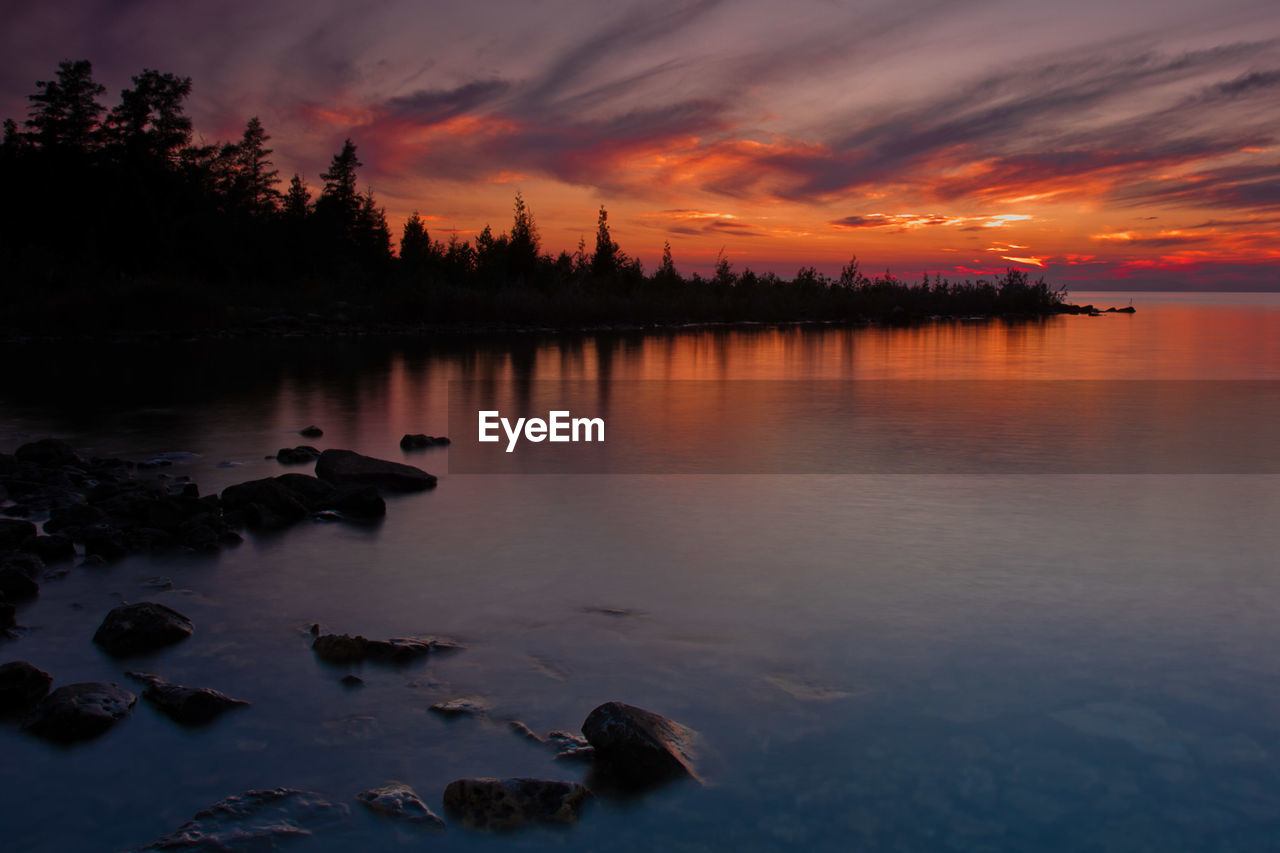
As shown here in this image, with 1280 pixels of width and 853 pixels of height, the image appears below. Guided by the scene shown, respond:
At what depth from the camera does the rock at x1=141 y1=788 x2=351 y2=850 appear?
2.69 metres

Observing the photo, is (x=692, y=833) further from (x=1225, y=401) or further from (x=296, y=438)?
(x=1225, y=401)

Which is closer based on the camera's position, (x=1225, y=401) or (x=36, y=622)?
(x=36, y=622)

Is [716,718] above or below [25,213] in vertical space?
below

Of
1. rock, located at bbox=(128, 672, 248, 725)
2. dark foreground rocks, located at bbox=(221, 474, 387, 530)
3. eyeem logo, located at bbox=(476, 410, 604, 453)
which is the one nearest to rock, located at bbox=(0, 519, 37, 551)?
dark foreground rocks, located at bbox=(221, 474, 387, 530)

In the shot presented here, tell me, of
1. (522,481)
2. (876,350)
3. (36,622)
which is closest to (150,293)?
(876,350)

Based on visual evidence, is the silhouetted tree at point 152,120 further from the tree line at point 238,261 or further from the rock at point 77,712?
the rock at point 77,712

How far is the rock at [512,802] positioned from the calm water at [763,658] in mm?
65

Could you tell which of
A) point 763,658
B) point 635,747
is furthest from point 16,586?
point 763,658

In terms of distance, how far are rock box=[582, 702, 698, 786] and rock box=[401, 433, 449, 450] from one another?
6.69 m

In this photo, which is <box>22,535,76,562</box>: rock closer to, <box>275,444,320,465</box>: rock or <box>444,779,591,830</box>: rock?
<box>275,444,320,465</box>: rock

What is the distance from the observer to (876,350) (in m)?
25.1

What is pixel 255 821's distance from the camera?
9.14 feet

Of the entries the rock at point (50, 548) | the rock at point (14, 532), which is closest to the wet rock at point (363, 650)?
the rock at point (50, 548)

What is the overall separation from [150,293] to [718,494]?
27.3 meters
